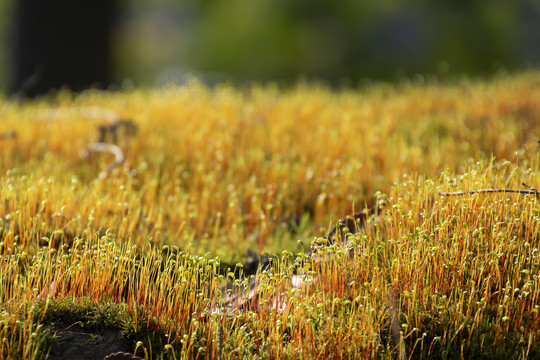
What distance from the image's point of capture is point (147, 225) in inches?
152

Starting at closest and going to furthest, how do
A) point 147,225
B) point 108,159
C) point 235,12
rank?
point 147,225 → point 108,159 → point 235,12

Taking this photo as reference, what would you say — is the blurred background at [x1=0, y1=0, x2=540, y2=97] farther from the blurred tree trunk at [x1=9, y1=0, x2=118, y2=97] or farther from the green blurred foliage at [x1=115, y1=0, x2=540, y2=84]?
the blurred tree trunk at [x1=9, y1=0, x2=118, y2=97]

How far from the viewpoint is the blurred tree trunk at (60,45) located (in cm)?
971

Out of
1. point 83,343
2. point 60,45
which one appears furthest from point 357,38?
point 83,343

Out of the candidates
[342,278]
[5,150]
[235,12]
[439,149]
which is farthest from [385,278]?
[235,12]

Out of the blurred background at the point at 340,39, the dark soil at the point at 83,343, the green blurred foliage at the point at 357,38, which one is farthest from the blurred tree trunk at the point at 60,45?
the dark soil at the point at 83,343

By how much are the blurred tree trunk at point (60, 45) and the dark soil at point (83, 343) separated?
7.75 meters

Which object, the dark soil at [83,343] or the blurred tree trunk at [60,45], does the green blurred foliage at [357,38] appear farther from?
the dark soil at [83,343]

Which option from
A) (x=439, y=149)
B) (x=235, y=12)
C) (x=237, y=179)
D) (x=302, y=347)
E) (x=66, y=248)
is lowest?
(x=302, y=347)

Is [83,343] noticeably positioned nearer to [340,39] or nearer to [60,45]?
[60,45]

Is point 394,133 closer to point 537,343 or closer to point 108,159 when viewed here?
point 108,159

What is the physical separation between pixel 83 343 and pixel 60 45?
8277 mm

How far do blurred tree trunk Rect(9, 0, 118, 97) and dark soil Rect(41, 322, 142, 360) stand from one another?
7755mm

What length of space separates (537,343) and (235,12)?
13.8 m
